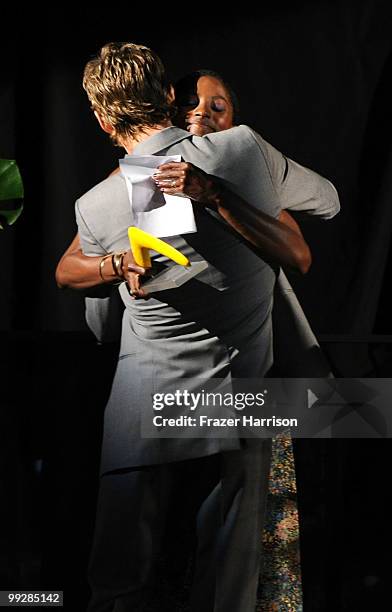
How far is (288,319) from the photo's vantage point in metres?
2.11

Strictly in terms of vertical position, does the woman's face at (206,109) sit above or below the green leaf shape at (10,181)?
above

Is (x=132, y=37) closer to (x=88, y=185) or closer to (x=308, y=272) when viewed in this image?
(x=88, y=185)

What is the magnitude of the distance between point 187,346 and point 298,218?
0.40m

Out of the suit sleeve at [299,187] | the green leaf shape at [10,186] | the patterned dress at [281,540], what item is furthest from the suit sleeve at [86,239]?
the patterned dress at [281,540]

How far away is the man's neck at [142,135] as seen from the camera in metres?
2.07

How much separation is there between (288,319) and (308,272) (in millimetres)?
122

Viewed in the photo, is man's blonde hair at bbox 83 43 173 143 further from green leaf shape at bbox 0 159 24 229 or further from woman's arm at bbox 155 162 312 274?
A: green leaf shape at bbox 0 159 24 229

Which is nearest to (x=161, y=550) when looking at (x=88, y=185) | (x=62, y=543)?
(x=62, y=543)

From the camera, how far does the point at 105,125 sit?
212 centimetres

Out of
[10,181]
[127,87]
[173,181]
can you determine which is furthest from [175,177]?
[10,181]

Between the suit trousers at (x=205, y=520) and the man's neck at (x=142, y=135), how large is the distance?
0.74 metres

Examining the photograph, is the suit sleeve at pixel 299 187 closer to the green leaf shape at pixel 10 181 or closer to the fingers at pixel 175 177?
the fingers at pixel 175 177

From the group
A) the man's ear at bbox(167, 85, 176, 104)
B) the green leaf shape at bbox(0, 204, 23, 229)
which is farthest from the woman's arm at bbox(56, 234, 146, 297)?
the man's ear at bbox(167, 85, 176, 104)

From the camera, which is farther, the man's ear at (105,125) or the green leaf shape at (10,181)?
the man's ear at (105,125)
